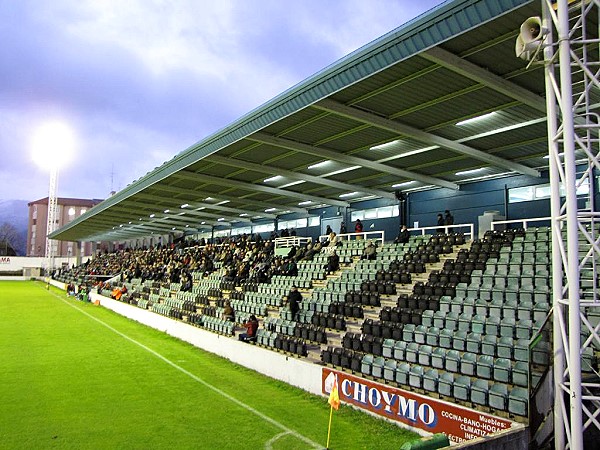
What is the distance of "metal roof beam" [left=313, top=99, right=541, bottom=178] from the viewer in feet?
45.1

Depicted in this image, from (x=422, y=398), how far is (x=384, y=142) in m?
10.6

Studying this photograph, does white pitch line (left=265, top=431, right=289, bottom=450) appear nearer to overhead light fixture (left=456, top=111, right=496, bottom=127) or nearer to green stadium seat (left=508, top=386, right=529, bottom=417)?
green stadium seat (left=508, top=386, right=529, bottom=417)

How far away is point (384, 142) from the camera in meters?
17.3

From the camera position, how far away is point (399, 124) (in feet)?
49.9

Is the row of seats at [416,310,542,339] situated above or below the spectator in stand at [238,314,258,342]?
above

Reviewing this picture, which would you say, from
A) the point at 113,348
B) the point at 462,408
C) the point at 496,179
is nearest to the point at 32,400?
the point at 113,348

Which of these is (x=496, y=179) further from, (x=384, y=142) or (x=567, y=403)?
(x=567, y=403)

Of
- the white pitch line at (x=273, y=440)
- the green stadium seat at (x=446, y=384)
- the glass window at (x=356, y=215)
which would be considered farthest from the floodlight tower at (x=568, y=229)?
the glass window at (x=356, y=215)

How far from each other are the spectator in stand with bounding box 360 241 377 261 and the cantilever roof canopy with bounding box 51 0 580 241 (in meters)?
3.45

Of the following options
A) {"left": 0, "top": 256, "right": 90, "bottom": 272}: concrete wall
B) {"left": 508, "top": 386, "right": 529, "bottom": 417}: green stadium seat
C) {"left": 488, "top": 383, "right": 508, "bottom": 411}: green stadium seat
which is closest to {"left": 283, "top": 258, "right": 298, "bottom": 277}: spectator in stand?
{"left": 488, "top": 383, "right": 508, "bottom": 411}: green stadium seat

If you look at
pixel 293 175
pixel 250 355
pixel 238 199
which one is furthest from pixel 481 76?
pixel 238 199

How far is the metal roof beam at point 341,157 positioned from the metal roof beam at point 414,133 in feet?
12.2

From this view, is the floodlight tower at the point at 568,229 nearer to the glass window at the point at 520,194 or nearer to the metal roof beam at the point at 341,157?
the metal roof beam at the point at 341,157

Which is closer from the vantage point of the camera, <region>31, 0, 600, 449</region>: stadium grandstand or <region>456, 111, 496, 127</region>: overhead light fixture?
<region>31, 0, 600, 449</region>: stadium grandstand
